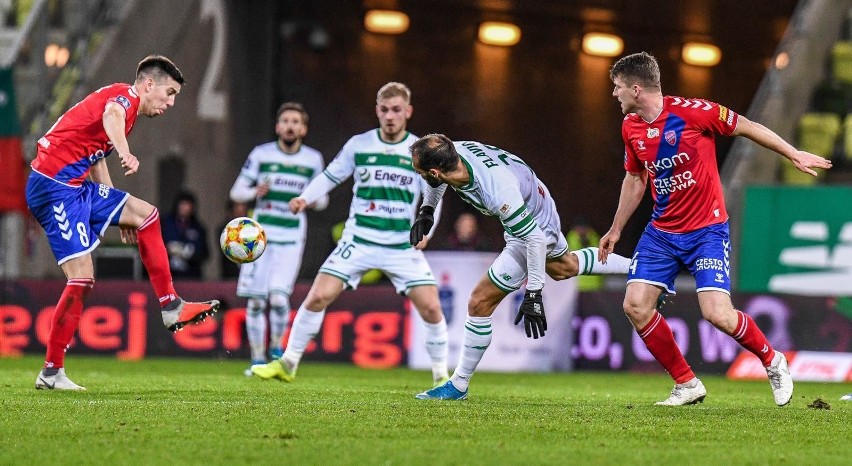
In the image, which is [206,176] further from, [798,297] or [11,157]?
[798,297]

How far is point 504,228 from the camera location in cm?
877

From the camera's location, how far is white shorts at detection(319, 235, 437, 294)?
10805 mm

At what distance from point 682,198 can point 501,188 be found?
1109mm

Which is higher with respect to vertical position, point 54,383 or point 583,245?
point 583,245

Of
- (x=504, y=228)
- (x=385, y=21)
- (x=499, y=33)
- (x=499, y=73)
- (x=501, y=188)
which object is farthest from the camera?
(x=499, y=73)

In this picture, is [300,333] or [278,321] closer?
[300,333]

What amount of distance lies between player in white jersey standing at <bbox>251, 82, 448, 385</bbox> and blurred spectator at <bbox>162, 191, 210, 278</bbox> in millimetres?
5767

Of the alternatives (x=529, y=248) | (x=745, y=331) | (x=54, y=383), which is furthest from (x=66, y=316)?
(x=745, y=331)

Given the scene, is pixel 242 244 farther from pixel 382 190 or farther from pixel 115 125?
pixel 115 125

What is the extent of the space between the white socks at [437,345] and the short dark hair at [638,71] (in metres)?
3.12

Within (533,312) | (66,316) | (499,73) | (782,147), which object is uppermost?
(499,73)

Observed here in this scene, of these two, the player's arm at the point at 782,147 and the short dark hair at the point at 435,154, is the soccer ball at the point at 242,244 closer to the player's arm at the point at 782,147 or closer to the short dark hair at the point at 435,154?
the short dark hair at the point at 435,154

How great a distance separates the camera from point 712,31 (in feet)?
69.6

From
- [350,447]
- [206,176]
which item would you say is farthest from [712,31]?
[350,447]
